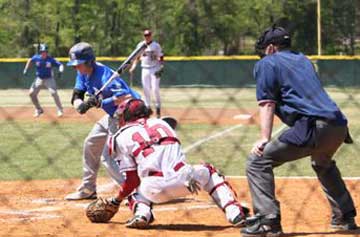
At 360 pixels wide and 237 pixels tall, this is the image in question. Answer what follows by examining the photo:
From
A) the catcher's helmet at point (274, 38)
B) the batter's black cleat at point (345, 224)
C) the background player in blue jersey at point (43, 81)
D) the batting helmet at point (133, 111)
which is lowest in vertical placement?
the background player in blue jersey at point (43, 81)

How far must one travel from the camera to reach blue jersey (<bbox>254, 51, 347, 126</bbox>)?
6.91 m

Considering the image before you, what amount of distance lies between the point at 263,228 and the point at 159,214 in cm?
163

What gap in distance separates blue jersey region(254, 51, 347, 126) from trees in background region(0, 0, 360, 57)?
2345 cm

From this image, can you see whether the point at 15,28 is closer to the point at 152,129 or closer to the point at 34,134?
the point at 34,134

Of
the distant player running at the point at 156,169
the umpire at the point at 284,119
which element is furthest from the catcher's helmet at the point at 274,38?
the distant player running at the point at 156,169

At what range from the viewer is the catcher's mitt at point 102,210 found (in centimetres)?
778

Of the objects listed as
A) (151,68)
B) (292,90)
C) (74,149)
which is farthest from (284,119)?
(151,68)

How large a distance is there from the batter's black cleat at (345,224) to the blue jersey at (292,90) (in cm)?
88

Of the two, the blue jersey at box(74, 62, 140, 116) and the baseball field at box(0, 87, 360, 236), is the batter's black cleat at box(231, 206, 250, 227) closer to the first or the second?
the baseball field at box(0, 87, 360, 236)

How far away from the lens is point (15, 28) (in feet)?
103

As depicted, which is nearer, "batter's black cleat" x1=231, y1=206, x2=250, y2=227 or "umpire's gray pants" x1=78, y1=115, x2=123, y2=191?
"batter's black cleat" x1=231, y1=206, x2=250, y2=227

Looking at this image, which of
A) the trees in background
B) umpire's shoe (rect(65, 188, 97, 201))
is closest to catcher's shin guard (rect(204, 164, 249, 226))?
umpire's shoe (rect(65, 188, 97, 201))

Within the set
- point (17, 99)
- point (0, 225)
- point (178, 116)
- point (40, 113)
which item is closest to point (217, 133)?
point (178, 116)

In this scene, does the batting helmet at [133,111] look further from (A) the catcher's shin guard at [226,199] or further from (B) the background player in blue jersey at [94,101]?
(B) the background player in blue jersey at [94,101]
